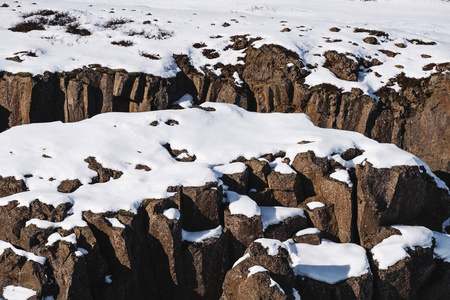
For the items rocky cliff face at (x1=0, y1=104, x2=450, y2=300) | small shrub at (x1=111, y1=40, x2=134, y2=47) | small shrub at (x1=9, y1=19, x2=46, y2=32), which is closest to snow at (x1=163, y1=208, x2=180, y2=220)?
rocky cliff face at (x1=0, y1=104, x2=450, y2=300)

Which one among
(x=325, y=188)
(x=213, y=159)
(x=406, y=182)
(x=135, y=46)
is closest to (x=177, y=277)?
(x=213, y=159)

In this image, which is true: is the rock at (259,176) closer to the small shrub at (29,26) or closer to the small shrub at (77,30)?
the small shrub at (77,30)

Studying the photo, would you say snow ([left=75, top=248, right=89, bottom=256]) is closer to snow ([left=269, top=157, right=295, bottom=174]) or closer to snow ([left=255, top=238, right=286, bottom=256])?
snow ([left=255, top=238, right=286, bottom=256])

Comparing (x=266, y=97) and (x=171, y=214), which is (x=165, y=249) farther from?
(x=266, y=97)

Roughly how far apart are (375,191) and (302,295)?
6422mm

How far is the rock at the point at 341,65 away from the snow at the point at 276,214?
17571 millimetres

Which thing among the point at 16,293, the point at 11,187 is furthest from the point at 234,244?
the point at 11,187

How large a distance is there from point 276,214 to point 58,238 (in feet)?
29.3

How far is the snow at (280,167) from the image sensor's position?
21391 millimetres

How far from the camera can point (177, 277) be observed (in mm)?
17844

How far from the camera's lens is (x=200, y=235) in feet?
60.5

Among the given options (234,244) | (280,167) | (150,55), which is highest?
(150,55)

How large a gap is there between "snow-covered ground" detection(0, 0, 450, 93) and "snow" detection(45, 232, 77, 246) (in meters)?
17.4

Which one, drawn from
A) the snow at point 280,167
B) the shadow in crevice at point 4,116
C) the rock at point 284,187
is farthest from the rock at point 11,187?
the shadow in crevice at point 4,116
